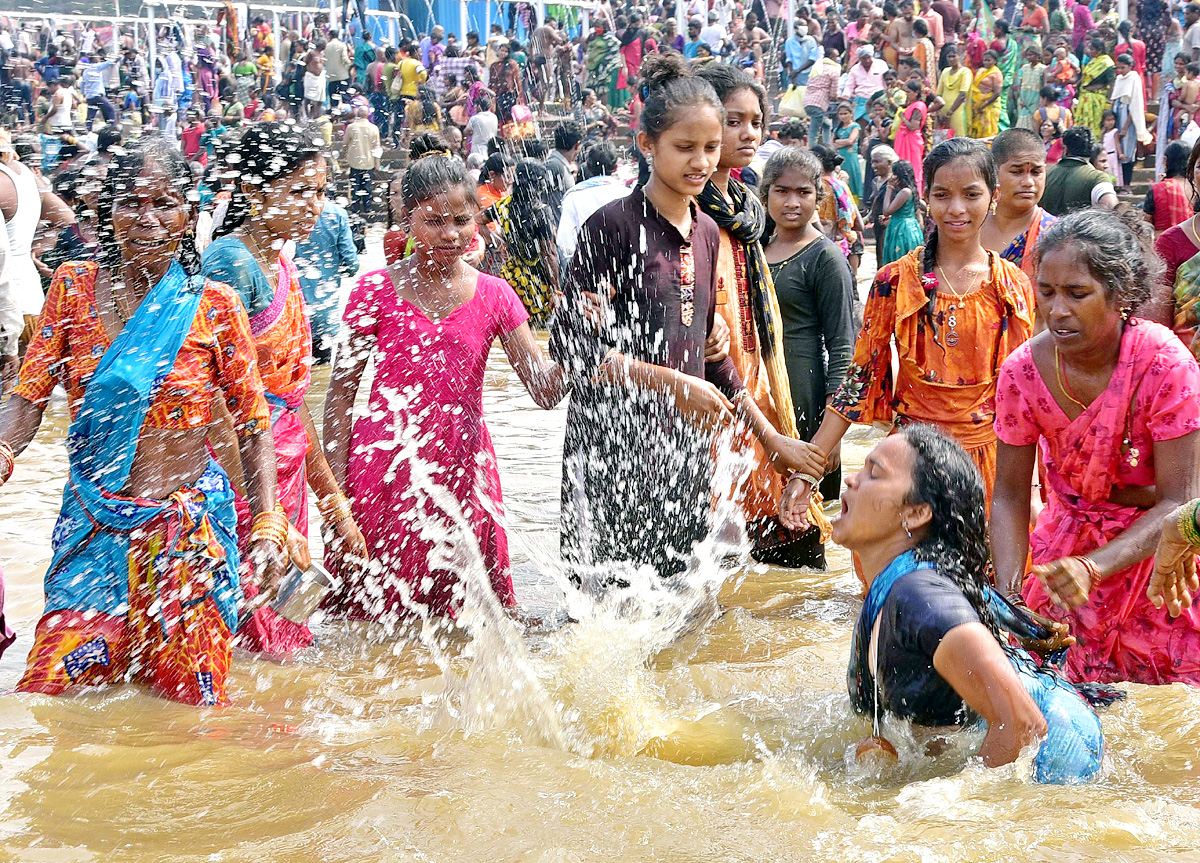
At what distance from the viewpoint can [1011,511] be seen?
3.65m

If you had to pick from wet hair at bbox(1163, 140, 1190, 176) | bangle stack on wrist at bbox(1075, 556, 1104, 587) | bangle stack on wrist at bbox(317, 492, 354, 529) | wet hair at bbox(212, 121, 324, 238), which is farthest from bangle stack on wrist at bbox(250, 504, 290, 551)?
wet hair at bbox(1163, 140, 1190, 176)

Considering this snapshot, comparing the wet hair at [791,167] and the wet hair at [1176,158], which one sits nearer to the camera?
the wet hair at [791,167]

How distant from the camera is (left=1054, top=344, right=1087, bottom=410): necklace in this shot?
3418mm

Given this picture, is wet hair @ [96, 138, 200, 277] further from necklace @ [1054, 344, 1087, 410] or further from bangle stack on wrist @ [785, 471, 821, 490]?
necklace @ [1054, 344, 1087, 410]

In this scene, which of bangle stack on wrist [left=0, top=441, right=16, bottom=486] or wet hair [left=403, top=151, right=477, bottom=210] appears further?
wet hair [left=403, top=151, right=477, bottom=210]

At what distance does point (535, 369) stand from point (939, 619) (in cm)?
186

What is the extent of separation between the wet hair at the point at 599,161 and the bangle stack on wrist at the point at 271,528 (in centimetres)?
547

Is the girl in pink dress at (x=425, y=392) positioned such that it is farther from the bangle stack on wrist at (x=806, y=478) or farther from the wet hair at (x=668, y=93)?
the bangle stack on wrist at (x=806, y=478)

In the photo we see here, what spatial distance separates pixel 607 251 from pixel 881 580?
58.8 inches

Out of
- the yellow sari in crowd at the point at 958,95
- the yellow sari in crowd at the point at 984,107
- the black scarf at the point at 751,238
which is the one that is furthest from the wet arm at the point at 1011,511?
the yellow sari in crowd at the point at 958,95

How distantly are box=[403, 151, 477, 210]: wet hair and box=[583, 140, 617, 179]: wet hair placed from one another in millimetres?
4354

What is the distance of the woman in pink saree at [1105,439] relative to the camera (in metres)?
3.25

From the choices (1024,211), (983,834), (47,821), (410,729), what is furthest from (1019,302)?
(47,821)

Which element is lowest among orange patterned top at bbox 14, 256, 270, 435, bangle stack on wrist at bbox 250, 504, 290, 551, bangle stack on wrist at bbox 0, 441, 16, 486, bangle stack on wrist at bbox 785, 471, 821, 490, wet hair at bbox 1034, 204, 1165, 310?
bangle stack on wrist at bbox 785, 471, 821, 490
